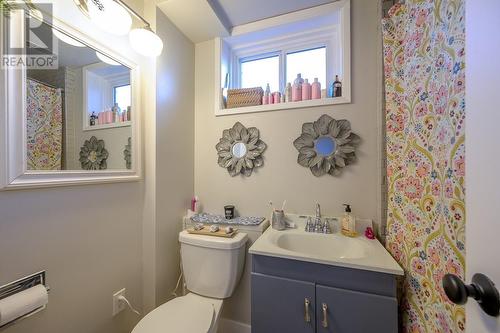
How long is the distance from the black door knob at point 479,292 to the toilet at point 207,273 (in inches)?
38.7

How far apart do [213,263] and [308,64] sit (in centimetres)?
161

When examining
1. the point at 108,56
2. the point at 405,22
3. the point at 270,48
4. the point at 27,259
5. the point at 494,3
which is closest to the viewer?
the point at 494,3

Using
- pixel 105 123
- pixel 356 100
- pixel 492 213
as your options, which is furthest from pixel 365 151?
pixel 105 123

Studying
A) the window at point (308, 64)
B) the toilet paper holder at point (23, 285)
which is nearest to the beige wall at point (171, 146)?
the toilet paper holder at point (23, 285)

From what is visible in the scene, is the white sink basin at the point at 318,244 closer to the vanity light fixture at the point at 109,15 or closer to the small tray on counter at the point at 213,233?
the small tray on counter at the point at 213,233

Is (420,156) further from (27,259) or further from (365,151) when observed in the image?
(27,259)

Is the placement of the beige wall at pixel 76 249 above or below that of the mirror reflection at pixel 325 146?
below

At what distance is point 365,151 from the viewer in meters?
1.29

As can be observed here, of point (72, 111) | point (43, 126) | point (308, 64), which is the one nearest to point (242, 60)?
point (308, 64)

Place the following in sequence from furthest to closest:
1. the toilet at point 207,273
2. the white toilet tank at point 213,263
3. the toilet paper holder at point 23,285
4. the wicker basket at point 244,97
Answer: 1. the wicker basket at point 244,97
2. the white toilet tank at point 213,263
3. the toilet at point 207,273
4. the toilet paper holder at point 23,285

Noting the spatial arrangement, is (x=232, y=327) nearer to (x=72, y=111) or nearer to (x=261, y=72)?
(x=72, y=111)

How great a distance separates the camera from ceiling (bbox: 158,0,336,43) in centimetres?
129

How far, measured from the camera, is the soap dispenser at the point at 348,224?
1215 millimetres

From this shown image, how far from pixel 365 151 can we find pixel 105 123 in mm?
1564
